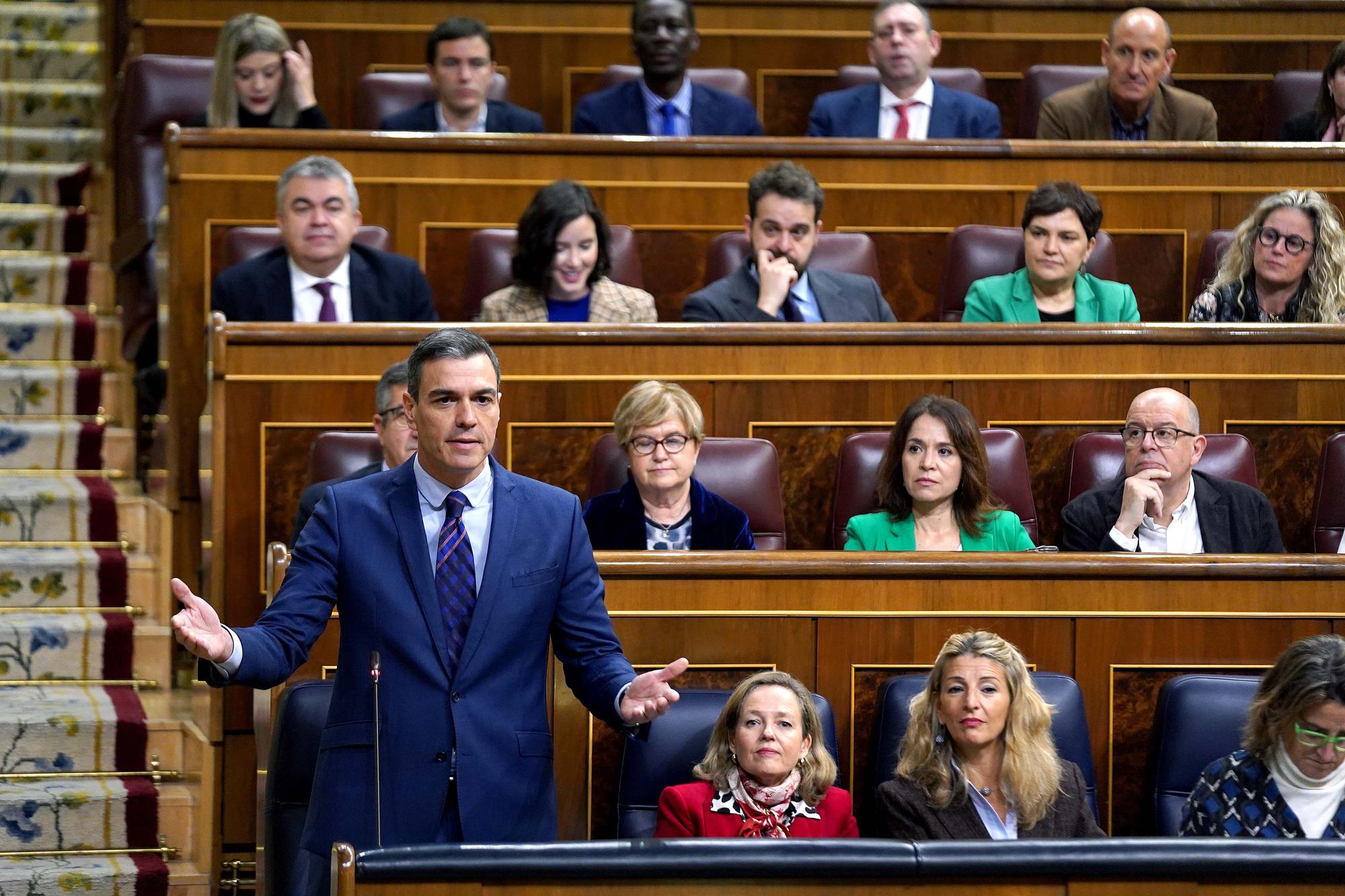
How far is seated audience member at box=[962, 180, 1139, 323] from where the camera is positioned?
262cm

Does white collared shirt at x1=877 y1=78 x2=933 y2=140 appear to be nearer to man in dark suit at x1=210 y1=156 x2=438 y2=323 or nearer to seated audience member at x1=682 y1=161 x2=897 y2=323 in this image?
seated audience member at x1=682 y1=161 x2=897 y2=323

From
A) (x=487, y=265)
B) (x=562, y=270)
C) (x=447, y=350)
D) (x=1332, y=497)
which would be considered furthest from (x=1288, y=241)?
(x=447, y=350)

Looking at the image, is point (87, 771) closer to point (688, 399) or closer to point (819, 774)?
point (688, 399)

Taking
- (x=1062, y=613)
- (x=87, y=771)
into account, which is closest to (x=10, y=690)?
(x=87, y=771)

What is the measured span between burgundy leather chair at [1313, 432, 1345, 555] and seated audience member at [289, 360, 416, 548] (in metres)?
1.12

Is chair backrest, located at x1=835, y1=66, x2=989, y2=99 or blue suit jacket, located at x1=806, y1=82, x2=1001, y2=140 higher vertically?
chair backrest, located at x1=835, y1=66, x2=989, y2=99

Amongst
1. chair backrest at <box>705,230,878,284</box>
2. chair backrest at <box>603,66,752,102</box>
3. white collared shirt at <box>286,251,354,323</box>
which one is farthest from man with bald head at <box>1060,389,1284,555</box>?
chair backrest at <box>603,66,752,102</box>

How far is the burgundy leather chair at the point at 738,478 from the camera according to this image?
2252 mm

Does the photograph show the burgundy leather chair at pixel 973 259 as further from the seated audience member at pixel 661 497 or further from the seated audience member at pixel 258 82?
the seated audience member at pixel 258 82

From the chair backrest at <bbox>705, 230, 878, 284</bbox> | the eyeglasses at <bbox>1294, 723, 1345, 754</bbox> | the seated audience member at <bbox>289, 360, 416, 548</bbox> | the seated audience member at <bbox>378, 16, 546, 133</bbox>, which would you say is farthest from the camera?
the seated audience member at <bbox>378, 16, 546, 133</bbox>

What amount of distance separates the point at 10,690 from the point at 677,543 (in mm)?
922

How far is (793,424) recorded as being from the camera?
2.39 m

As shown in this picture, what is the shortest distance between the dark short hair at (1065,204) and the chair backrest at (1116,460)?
394 millimetres

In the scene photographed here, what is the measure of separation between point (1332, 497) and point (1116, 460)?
27 cm
